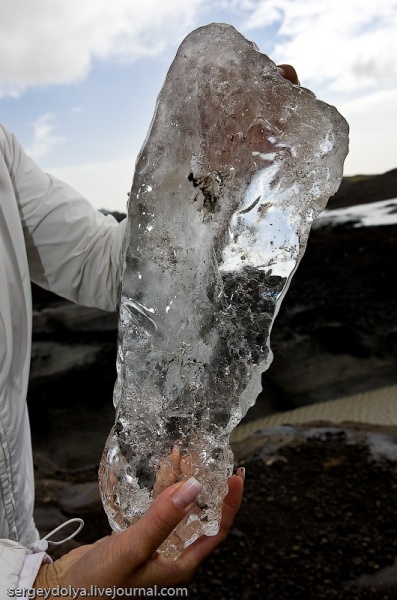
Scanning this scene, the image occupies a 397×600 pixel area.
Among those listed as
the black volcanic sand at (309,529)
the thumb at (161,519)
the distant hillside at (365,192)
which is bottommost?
the black volcanic sand at (309,529)

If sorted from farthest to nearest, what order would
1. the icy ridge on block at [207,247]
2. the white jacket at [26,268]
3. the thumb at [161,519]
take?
1. the white jacket at [26,268]
2. the icy ridge on block at [207,247]
3. the thumb at [161,519]

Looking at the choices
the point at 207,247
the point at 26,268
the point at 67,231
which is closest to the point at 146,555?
the point at 207,247

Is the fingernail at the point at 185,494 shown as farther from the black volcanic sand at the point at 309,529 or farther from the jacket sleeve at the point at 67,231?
the black volcanic sand at the point at 309,529

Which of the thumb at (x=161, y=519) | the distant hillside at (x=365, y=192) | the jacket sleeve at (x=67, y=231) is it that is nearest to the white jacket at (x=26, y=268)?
the jacket sleeve at (x=67, y=231)

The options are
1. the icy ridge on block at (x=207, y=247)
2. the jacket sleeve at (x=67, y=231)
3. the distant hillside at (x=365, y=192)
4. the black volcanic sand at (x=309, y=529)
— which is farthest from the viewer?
the distant hillside at (x=365, y=192)

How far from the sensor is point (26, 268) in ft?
5.24

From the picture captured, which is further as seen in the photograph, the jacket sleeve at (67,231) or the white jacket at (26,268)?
the jacket sleeve at (67,231)

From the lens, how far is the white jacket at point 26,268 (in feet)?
4.96

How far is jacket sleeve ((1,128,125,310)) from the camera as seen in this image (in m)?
1.69

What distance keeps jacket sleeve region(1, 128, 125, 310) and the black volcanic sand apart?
7.26 ft

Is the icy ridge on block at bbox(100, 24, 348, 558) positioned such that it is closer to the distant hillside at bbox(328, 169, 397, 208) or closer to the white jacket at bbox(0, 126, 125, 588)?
the white jacket at bbox(0, 126, 125, 588)

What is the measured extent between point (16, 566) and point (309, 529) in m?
2.88

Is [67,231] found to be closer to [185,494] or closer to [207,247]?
[207,247]

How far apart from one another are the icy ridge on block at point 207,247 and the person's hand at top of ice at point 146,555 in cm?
5
